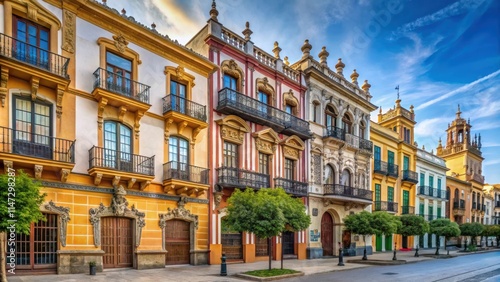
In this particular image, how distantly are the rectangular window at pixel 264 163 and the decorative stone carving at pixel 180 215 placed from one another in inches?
218

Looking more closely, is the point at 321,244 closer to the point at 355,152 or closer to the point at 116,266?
the point at 355,152

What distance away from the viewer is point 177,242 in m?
16.1

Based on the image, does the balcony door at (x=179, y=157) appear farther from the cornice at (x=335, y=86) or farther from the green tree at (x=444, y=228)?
the green tree at (x=444, y=228)

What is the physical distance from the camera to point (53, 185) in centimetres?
1210

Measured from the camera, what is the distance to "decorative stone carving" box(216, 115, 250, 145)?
60.6ft

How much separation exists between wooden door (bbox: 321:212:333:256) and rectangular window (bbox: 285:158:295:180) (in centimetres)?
461

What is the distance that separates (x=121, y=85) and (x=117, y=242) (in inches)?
259

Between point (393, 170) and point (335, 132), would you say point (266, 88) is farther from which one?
point (393, 170)

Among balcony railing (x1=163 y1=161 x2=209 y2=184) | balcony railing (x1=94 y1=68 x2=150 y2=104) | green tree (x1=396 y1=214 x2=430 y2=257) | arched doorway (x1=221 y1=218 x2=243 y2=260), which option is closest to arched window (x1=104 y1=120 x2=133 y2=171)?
balcony railing (x1=94 y1=68 x2=150 y2=104)

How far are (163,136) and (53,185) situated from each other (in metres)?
5.17

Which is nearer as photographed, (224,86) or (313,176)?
(224,86)

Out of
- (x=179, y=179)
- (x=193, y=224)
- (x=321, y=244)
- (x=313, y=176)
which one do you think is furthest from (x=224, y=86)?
(x=321, y=244)

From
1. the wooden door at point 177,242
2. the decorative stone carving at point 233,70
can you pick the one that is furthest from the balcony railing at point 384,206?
the wooden door at point 177,242

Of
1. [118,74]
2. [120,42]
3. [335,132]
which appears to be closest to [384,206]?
[335,132]
